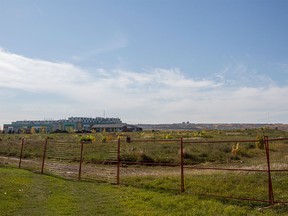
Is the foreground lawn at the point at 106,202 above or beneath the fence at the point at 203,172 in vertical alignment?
beneath

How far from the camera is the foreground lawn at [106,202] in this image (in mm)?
9078

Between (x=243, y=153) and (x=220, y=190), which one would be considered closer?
(x=220, y=190)

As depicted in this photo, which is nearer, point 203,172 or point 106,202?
point 106,202

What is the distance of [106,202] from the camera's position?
10.5 metres

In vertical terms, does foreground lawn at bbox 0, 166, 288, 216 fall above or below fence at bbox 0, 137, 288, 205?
below

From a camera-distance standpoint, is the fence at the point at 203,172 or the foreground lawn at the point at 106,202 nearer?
the foreground lawn at the point at 106,202

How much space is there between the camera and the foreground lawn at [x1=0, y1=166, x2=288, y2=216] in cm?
908

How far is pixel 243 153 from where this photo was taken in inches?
1096

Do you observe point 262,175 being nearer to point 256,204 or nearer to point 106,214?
point 256,204

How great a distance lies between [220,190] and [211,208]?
2661mm

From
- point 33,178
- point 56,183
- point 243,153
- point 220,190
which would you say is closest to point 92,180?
point 56,183

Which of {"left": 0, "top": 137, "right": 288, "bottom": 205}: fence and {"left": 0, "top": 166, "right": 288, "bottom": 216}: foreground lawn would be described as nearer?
{"left": 0, "top": 166, "right": 288, "bottom": 216}: foreground lawn

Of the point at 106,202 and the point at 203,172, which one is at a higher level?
the point at 203,172

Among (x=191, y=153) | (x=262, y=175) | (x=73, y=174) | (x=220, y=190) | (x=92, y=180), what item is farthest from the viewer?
(x=191, y=153)
